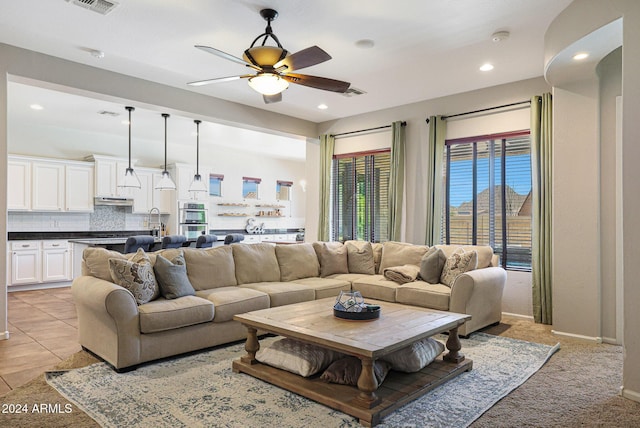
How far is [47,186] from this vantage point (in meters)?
7.50

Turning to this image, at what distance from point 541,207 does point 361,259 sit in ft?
7.38

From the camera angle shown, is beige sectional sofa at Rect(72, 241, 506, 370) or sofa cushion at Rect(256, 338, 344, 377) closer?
sofa cushion at Rect(256, 338, 344, 377)

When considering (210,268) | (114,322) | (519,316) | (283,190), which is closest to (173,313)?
(114,322)

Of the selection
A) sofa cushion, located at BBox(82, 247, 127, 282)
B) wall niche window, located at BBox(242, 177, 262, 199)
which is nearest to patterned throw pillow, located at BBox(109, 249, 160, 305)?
sofa cushion, located at BBox(82, 247, 127, 282)

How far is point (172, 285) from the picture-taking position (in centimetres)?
385

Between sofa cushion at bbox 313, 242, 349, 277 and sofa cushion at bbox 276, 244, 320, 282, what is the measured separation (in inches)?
2.9

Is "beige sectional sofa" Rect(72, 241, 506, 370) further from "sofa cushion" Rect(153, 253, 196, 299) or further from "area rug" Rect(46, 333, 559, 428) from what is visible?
"area rug" Rect(46, 333, 559, 428)

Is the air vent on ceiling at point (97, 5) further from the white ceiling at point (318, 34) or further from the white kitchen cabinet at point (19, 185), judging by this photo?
the white kitchen cabinet at point (19, 185)

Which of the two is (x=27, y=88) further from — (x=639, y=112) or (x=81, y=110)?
(x=639, y=112)

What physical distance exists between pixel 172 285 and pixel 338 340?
1893 millimetres

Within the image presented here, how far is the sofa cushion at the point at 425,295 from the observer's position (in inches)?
173

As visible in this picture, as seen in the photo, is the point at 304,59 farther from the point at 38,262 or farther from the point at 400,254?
the point at 38,262

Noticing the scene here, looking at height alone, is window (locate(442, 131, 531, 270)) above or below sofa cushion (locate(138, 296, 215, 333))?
above

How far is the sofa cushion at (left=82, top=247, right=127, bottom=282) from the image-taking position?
373 cm
